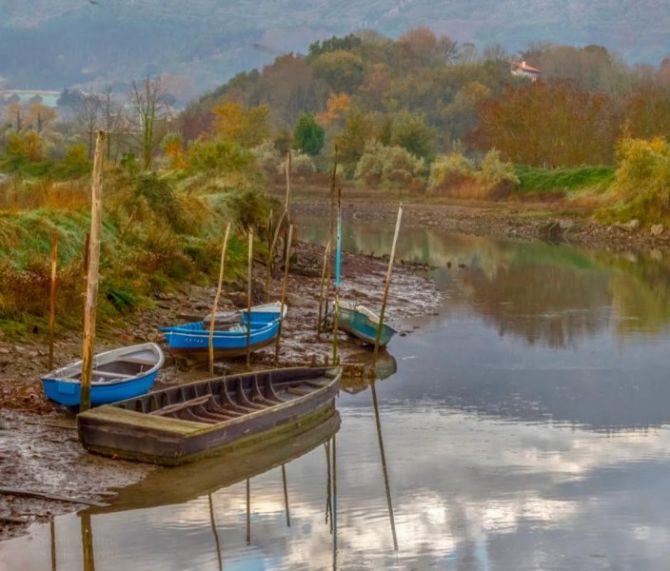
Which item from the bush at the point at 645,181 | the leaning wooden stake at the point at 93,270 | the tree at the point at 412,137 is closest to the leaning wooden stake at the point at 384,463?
the leaning wooden stake at the point at 93,270

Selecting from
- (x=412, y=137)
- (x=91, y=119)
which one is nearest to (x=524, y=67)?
(x=412, y=137)

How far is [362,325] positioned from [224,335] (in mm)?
4721

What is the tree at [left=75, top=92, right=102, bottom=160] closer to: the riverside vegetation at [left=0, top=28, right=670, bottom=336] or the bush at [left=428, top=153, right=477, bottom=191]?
the riverside vegetation at [left=0, top=28, right=670, bottom=336]

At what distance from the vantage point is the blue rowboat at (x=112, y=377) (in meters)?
19.3

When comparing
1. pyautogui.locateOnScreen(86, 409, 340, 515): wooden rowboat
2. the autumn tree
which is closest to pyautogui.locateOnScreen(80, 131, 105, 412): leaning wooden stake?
pyautogui.locateOnScreen(86, 409, 340, 515): wooden rowboat

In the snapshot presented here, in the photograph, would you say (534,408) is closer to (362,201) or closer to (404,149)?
(362,201)

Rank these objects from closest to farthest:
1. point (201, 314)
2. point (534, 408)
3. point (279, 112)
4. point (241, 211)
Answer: point (534, 408) → point (201, 314) → point (241, 211) → point (279, 112)

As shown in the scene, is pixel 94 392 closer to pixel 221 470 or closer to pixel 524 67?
pixel 221 470

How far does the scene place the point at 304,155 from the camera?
101m

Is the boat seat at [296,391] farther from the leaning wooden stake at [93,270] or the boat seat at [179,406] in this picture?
the leaning wooden stake at [93,270]

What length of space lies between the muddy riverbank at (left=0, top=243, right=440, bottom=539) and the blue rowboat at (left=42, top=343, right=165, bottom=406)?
593 mm

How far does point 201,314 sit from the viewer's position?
2939cm

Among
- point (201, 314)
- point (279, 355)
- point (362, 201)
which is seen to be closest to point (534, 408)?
point (279, 355)

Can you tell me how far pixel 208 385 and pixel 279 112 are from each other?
490 ft
